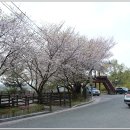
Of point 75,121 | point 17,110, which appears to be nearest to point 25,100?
point 17,110

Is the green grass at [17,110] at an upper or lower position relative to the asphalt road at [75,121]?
upper

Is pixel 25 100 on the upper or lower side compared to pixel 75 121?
upper

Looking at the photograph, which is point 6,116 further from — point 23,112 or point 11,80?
point 11,80

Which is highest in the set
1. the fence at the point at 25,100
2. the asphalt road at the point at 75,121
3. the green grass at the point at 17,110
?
the fence at the point at 25,100

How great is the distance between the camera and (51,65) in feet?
102

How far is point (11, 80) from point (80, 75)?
10161 millimetres

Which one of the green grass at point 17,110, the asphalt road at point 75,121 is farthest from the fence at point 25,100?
the asphalt road at point 75,121

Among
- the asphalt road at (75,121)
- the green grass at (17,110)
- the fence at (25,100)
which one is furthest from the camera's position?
the fence at (25,100)

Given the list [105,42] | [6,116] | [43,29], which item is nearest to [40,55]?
[43,29]

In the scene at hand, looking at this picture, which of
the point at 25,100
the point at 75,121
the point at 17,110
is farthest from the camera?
the point at 25,100

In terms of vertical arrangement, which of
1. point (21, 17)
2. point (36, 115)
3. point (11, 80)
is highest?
point (21, 17)

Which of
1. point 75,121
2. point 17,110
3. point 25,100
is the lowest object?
point 75,121

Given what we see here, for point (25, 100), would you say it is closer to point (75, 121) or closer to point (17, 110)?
point (17, 110)

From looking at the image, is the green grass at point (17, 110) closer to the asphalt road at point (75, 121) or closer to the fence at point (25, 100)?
the fence at point (25, 100)
